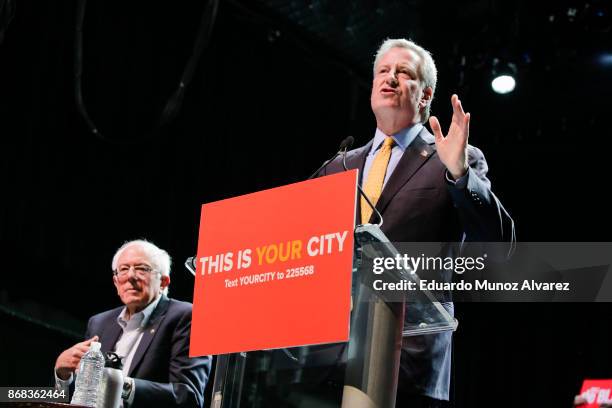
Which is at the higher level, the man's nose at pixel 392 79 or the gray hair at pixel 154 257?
the man's nose at pixel 392 79

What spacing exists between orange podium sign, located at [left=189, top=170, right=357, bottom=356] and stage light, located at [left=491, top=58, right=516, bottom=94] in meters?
4.15

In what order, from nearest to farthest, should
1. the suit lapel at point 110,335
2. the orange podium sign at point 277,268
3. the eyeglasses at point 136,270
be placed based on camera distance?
the orange podium sign at point 277,268
the suit lapel at point 110,335
the eyeglasses at point 136,270

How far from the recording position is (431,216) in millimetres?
2148

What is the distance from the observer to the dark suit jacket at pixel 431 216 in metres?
1.94

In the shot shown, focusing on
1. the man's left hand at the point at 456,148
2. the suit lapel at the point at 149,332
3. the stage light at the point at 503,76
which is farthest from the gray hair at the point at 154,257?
the stage light at the point at 503,76

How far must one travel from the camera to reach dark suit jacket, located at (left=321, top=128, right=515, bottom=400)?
1937mm

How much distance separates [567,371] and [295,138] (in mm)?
2453

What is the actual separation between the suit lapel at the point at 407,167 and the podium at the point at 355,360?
0.38 metres

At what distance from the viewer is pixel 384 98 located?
96.3 inches

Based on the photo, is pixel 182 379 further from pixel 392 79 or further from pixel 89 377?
pixel 392 79

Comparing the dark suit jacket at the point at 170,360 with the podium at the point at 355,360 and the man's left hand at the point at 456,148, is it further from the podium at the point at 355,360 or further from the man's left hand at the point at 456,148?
the man's left hand at the point at 456,148

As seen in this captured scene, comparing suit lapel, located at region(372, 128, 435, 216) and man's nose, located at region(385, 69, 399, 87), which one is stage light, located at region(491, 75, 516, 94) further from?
suit lapel, located at region(372, 128, 435, 216)

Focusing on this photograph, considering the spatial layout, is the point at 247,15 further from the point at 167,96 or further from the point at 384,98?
the point at 384,98

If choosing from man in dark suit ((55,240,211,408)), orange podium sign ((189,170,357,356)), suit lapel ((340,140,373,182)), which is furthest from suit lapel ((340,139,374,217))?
man in dark suit ((55,240,211,408))
